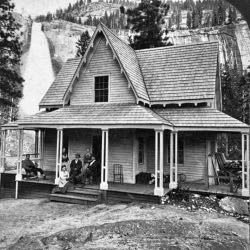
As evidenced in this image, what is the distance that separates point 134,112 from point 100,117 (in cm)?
167

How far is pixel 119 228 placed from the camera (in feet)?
26.4

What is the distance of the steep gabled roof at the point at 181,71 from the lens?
14922 millimetres

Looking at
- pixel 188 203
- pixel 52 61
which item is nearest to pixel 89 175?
pixel 188 203

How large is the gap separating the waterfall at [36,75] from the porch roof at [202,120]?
46.8 metres

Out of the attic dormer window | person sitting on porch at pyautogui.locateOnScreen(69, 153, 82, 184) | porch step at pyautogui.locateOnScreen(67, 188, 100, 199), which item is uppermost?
the attic dormer window

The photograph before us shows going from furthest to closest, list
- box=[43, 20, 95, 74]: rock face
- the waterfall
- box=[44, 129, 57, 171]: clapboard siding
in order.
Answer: box=[43, 20, 95, 74]: rock face → the waterfall → box=[44, 129, 57, 171]: clapboard siding

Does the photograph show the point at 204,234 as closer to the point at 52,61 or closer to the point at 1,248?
the point at 1,248

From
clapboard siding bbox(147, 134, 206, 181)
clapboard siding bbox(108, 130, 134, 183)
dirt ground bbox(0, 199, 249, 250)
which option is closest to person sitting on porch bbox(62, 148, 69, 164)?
A: clapboard siding bbox(108, 130, 134, 183)

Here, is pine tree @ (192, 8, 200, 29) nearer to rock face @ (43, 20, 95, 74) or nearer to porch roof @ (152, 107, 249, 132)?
rock face @ (43, 20, 95, 74)

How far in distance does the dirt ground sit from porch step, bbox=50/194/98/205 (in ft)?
1.68

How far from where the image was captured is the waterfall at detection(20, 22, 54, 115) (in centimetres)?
5922

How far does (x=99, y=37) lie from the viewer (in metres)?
15.6

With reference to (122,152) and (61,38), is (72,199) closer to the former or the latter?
(122,152)

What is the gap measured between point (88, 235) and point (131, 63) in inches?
439
